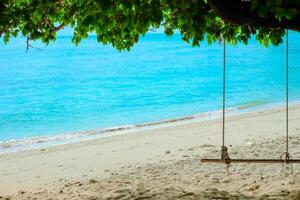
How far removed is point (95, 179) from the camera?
8.01 meters

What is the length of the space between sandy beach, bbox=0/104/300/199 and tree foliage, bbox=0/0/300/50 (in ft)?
5.80

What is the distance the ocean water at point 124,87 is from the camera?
21.2 meters

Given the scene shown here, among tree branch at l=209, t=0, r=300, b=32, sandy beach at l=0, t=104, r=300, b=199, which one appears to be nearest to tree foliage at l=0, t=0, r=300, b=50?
tree branch at l=209, t=0, r=300, b=32

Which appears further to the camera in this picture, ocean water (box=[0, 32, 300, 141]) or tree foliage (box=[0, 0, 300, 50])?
ocean water (box=[0, 32, 300, 141])

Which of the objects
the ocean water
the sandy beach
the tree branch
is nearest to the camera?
the tree branch

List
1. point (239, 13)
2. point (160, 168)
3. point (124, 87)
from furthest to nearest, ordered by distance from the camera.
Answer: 1. point (124, 87)
2. point (160, 168)
3. point (239, 13)

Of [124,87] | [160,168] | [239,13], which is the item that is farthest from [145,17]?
[124,87]

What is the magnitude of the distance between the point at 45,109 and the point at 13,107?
5.33ft

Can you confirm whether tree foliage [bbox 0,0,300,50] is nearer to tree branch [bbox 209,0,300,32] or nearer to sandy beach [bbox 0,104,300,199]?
tree branch [bbox 209,0,300,32]

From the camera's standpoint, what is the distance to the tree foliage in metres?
4.27

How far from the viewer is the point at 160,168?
8.47m

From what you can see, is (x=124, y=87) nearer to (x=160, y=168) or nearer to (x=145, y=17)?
(x=160, y=168)

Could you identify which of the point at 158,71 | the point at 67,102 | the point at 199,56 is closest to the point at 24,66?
the point at 158,71

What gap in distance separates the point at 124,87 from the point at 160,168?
24.6 metres
